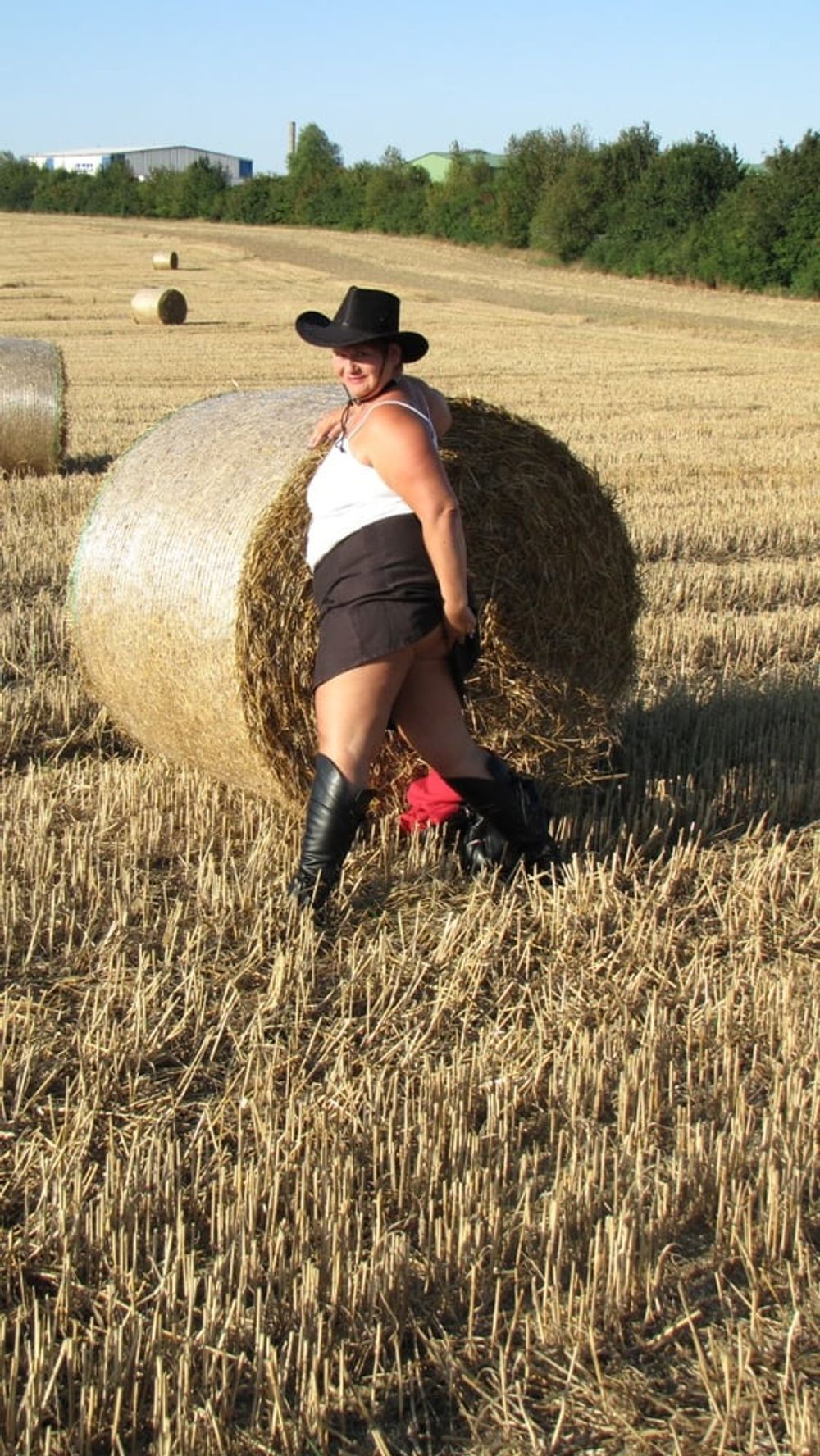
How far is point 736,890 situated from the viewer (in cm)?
466

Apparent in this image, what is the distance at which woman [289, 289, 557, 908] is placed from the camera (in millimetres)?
4316

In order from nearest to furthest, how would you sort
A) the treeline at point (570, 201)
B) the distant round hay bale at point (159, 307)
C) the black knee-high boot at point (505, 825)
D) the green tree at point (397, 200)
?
1. the black knee-high boot at point (505, 825)
2. the distant round hay bale at point (159, 307)
3. the treeline at point (570, 201)
4. the green tree at point (397, 200)

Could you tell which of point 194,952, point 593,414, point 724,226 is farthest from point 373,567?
point 724,226

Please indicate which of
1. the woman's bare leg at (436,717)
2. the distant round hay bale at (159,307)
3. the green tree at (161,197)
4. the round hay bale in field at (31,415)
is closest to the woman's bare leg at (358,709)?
the woman's bare leg at (436,717)

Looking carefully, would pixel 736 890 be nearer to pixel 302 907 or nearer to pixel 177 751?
pixel 302 907

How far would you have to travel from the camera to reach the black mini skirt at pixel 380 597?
14.5 ft

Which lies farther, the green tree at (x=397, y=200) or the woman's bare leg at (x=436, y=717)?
the green tree at (x=397, y=200)

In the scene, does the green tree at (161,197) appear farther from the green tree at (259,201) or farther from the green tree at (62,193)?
the green tree at (62,193)

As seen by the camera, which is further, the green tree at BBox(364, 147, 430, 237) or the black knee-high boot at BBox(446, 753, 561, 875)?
the green tree at BBox(364, 147, 430, 237)

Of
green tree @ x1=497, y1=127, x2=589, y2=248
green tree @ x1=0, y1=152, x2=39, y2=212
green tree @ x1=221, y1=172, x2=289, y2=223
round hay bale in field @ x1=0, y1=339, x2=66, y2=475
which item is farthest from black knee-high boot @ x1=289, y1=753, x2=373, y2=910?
green tree @ x1=0, y1=152, x2=39, y2=212

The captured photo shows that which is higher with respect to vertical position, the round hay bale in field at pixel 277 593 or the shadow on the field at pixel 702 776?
the round hay bale in field at pixel 277 593

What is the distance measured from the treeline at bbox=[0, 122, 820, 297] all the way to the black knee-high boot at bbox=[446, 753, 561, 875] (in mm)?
36485

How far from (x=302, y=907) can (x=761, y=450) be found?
10.7m

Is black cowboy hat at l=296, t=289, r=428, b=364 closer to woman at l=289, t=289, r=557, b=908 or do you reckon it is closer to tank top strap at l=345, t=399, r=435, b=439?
woman at l=289, t=289, r=557, b=908
